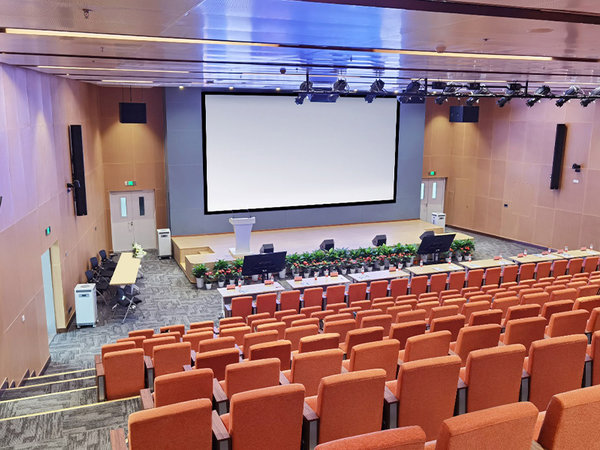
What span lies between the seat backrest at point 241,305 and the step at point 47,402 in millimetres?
3376

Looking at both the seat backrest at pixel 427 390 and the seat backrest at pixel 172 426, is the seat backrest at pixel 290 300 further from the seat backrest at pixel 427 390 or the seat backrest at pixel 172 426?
the seat backrest at pixel 172 426

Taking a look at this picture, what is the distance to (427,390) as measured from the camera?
12.8ft

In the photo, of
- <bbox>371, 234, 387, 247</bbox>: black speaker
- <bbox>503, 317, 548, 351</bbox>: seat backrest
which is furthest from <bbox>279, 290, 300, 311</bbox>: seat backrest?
<bbox>371, 234, 387, 247</bbox>: black speaker

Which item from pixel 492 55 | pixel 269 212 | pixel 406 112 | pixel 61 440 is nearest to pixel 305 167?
pixel 269 212

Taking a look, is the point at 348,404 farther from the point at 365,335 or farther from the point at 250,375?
the point at 365,335

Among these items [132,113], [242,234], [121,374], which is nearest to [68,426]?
[121,374]

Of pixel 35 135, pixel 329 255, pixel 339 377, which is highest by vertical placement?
pixel 35 135

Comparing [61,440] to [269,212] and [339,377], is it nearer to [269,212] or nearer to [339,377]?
[339,377]

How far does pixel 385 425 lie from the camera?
12.9 feet

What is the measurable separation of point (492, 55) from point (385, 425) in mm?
4991

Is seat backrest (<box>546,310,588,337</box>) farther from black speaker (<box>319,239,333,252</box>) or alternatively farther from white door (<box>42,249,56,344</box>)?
black speaker (<box>319,239,333,252</box>)

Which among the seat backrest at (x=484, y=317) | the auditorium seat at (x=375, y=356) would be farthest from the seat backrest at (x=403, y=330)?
the auditorium seat at (x=375, y=356)

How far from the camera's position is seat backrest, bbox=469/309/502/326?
6.61 meters

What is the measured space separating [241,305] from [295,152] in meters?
9.02
